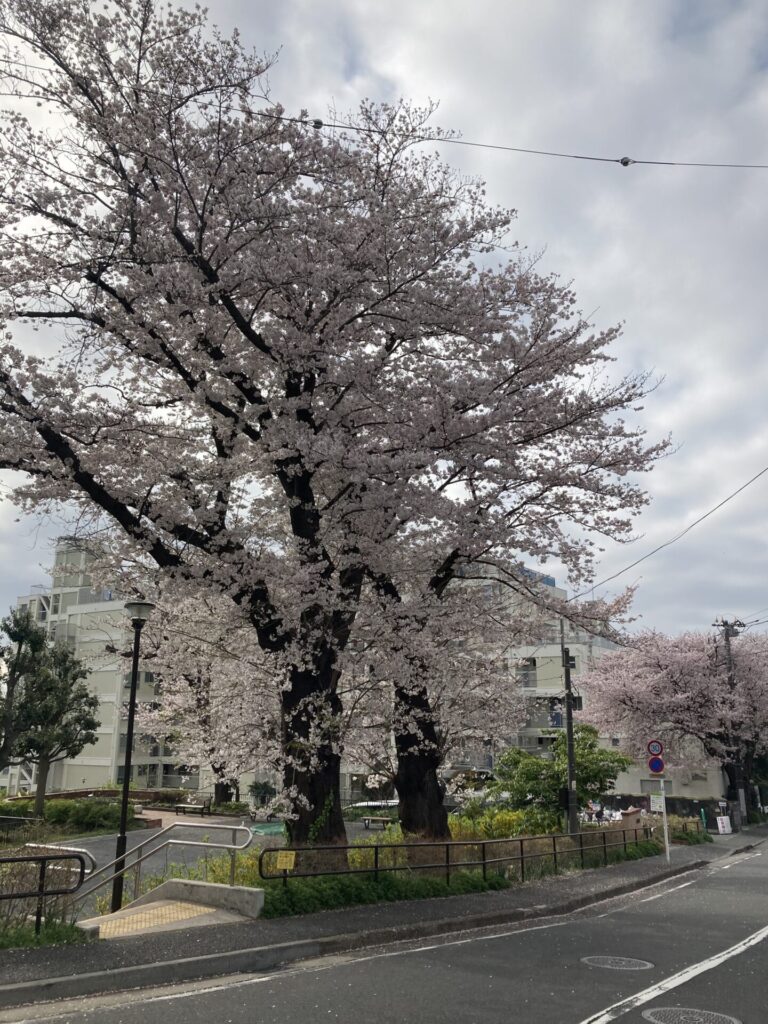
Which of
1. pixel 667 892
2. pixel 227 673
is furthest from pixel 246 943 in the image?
pixel 667 892

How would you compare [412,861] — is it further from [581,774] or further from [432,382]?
[581,774]

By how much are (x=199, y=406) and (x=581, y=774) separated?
638 inches

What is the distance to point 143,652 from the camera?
62.0 ft

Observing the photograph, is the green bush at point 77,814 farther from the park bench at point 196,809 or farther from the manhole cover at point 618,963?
the manhole cover at point 618,963

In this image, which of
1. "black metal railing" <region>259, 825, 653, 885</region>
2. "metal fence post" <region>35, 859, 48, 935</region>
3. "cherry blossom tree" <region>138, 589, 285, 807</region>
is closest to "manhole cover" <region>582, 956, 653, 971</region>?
"black metal railing" <region>259, 825, 653, 885</region>

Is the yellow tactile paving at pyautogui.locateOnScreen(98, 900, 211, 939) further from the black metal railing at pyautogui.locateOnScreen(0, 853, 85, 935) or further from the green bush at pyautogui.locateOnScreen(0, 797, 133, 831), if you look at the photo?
the green bush at pyautogui.locateOnScreen(0, 797, 133, 831)

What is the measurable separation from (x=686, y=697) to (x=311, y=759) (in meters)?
32.9

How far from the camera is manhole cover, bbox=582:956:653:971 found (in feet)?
29.0

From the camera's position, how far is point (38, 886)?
28.6 feet

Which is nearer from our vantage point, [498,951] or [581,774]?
[498,951]

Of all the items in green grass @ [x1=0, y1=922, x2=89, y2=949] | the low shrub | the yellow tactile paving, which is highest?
green grass @ [x1=0, y1=922, x2=89, y2=949]

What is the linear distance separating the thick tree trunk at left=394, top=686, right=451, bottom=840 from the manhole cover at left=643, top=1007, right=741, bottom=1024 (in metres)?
9.32

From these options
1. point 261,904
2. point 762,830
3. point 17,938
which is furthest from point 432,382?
point 762,830

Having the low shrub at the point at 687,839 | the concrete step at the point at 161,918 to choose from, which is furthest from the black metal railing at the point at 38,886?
the low shrub at the point at 687,839
